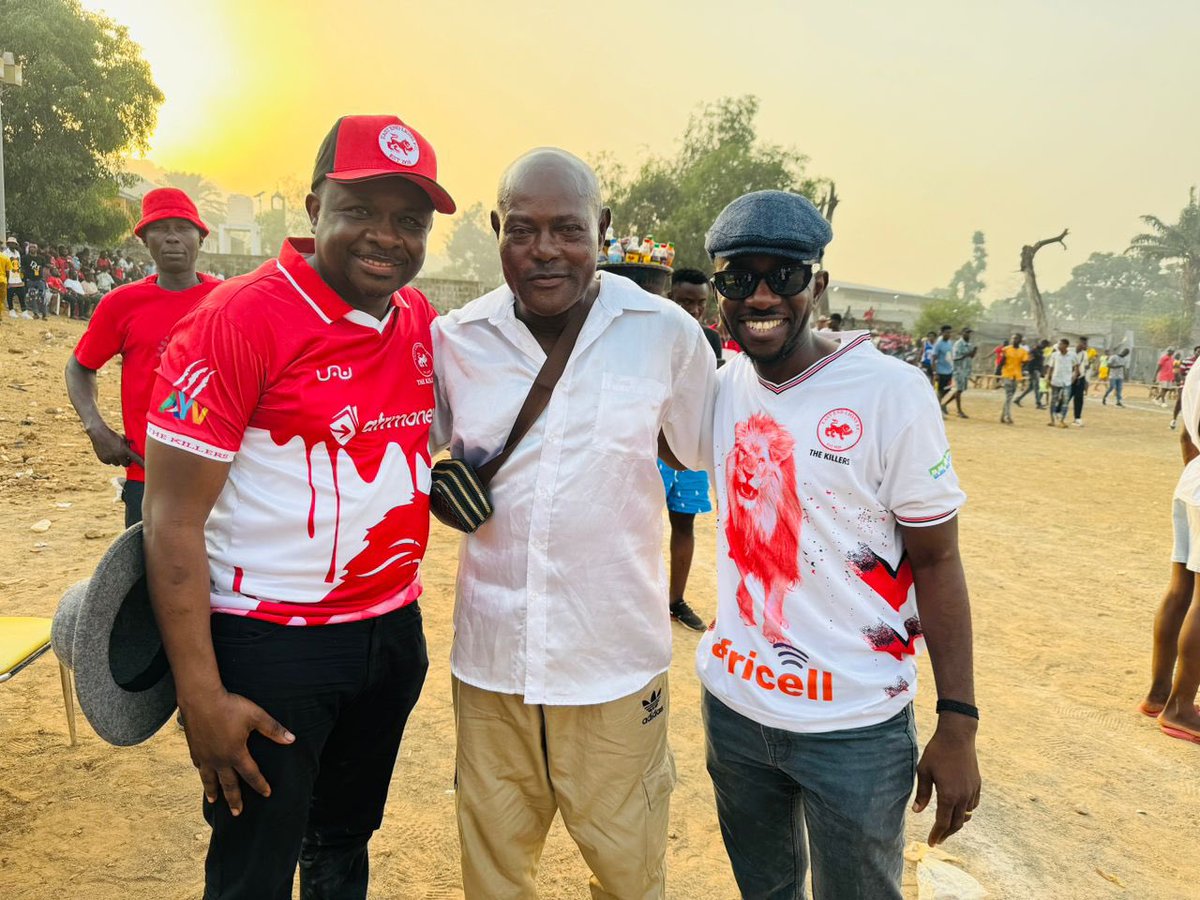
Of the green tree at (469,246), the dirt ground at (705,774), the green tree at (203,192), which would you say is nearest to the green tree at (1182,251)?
the dirt ground at (705,774)

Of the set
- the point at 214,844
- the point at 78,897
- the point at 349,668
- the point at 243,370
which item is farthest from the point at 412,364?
the point at 78,897

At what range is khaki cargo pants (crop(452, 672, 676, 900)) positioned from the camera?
203 cm

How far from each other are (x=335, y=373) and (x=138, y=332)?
2.36m

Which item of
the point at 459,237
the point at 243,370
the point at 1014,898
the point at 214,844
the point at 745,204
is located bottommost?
the point at 1014,898

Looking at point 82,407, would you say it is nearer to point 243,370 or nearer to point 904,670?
point 243,370

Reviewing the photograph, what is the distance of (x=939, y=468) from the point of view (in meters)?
1.70

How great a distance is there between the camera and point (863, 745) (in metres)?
1.75

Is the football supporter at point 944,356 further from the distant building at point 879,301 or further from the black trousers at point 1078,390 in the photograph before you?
the distant building at point 879,301

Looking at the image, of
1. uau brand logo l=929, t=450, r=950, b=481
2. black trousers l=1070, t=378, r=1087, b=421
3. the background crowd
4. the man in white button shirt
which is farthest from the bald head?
black trousers l=1070, t=378, r=1087, b=421

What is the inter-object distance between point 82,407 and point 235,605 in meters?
2.66

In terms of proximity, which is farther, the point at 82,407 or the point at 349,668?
the point at 82,407

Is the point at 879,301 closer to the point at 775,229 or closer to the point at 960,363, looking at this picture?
the point at 960,363

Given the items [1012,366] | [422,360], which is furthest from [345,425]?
[1012,366]

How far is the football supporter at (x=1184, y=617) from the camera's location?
3730mm
